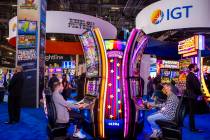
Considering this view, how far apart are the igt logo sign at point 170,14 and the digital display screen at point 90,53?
4.44 meters

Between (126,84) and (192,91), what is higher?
(126,84)

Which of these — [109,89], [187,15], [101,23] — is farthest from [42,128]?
[101,23]

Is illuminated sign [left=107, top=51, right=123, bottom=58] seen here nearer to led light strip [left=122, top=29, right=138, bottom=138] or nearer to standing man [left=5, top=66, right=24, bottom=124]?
led light strip [left=122, top=29, right=138, bottom=138]

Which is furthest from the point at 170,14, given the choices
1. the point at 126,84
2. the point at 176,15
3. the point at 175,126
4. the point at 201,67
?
the point at 175,126

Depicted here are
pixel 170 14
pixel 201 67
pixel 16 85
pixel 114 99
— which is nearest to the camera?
pixel 114 99

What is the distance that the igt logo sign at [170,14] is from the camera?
8883 mm

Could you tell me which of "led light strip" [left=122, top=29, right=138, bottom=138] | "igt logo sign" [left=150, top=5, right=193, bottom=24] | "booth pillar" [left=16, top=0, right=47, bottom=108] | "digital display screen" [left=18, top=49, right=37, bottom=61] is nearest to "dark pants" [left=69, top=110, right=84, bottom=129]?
"led light strip" [left=122, top=29, right=138, bottom=138]

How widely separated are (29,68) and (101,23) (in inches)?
209

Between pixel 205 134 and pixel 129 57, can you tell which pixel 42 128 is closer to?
pixel 129 57

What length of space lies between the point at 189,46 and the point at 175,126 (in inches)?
244

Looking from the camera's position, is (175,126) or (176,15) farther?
(176,15)

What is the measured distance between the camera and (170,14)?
368 inches

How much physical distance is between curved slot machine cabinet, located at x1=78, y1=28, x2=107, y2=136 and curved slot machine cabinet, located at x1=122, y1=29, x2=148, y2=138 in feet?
1.12

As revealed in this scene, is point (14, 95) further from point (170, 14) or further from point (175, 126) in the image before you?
point (170, 14)
